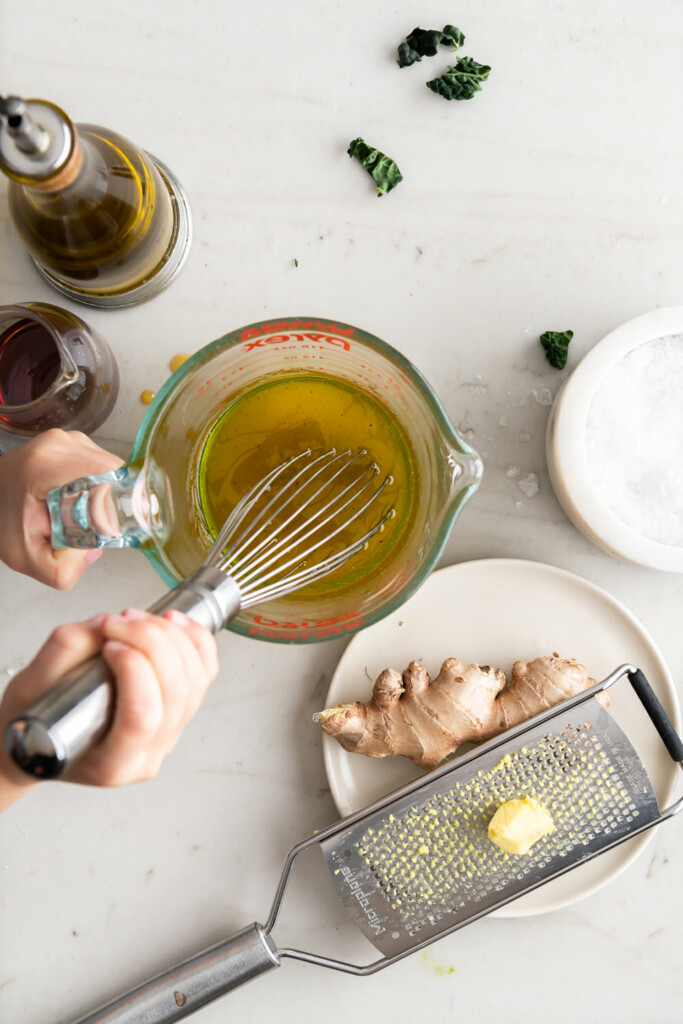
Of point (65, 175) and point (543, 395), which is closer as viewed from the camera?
point (65, 175)

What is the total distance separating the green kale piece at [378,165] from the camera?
0.59 meters

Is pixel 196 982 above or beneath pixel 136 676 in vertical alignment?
beneath

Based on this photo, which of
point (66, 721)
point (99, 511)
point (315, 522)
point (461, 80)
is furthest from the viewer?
point (461, 80)

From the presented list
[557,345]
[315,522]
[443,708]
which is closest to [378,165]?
[557,345]

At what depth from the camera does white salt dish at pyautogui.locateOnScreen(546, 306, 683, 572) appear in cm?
56

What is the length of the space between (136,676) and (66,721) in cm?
3

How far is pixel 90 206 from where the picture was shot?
46 cm

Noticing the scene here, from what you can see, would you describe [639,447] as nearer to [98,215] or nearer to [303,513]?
[303,513]

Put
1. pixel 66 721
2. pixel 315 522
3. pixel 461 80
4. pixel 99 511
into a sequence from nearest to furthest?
1. pixel 66 721
2. pixel 99 511
3. pixel 315 522
4. pixel 461 80

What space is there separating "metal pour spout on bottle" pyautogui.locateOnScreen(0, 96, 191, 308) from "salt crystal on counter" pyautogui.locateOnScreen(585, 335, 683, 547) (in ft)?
1.16

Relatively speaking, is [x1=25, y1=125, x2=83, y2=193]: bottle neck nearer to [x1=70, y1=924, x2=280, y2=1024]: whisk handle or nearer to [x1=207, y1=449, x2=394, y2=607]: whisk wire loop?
[x1=207, y1=449, x2=394, y2=607]: whisk wire loop

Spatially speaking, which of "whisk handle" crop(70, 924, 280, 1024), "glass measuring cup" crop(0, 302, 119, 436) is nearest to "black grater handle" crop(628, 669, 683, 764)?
"whisk handle" crop(70, 924, 280, 1024)

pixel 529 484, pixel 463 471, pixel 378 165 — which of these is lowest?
pixel 529 484

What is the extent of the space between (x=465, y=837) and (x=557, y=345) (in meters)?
0.39
